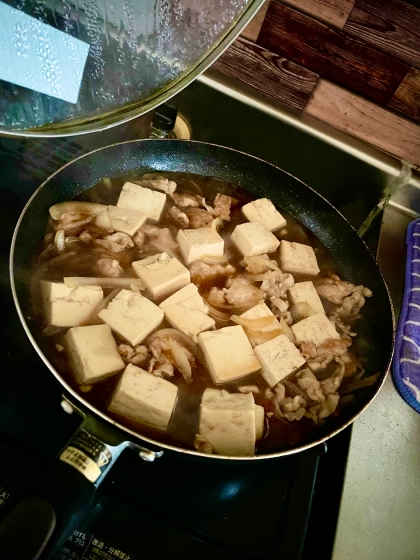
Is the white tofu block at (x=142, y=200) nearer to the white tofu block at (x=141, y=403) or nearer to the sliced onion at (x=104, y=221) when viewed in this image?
the sliced onion at (x=104, y=221)

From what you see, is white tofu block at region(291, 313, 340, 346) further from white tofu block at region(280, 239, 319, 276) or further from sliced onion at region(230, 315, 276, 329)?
white tofu block at region(280, 239, 319, 276)

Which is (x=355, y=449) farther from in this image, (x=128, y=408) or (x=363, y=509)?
(x=128, y=408)

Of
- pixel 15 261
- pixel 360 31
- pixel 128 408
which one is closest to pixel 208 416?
pixel 128 408

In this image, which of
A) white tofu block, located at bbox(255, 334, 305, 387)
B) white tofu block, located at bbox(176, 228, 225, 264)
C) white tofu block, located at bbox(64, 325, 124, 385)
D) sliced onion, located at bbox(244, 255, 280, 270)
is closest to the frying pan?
white tofu block, located at bbox(64, 325, 124, 385)

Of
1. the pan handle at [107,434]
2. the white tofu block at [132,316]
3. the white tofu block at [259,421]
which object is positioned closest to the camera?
the pan handle at [107,434]

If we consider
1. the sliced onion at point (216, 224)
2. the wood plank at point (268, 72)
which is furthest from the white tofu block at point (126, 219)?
the wood plank at point (268, 72)

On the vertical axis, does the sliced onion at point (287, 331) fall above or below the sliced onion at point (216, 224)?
below
